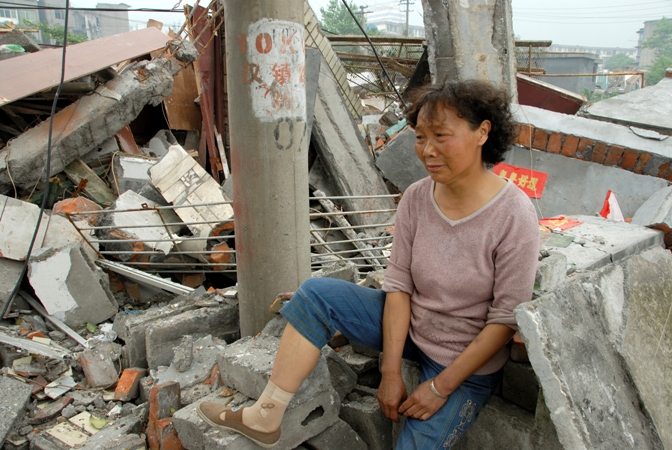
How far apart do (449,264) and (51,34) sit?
3275 cm

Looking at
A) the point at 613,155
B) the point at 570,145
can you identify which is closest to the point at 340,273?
the point at 570,145

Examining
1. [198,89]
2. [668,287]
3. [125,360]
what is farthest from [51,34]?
[668,287]

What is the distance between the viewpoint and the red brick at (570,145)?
5.09 m

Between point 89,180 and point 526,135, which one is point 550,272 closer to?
point 526,135

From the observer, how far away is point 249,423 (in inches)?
76.1

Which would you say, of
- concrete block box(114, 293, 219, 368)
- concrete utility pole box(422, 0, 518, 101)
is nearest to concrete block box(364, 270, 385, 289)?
concrete block box(114, 293, 219, 368)

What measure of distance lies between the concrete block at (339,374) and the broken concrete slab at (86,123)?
13.1 feet

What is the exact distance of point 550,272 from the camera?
7.22ft

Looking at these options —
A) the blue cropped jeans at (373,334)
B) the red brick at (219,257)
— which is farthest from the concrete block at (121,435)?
the red brick at (219,257)

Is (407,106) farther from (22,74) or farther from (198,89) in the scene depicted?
(198,89)

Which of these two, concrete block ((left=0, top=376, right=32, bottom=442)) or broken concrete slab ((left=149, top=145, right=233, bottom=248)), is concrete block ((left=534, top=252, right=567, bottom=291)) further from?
broken concrete slab ((left=149, top=145, right=233, bottom=248))

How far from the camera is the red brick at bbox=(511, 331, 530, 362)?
196 centimetres

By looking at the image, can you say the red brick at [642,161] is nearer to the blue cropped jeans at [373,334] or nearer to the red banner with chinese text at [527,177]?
the red banner with chinese text at [527,177]

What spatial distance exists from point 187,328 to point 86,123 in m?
3.17
